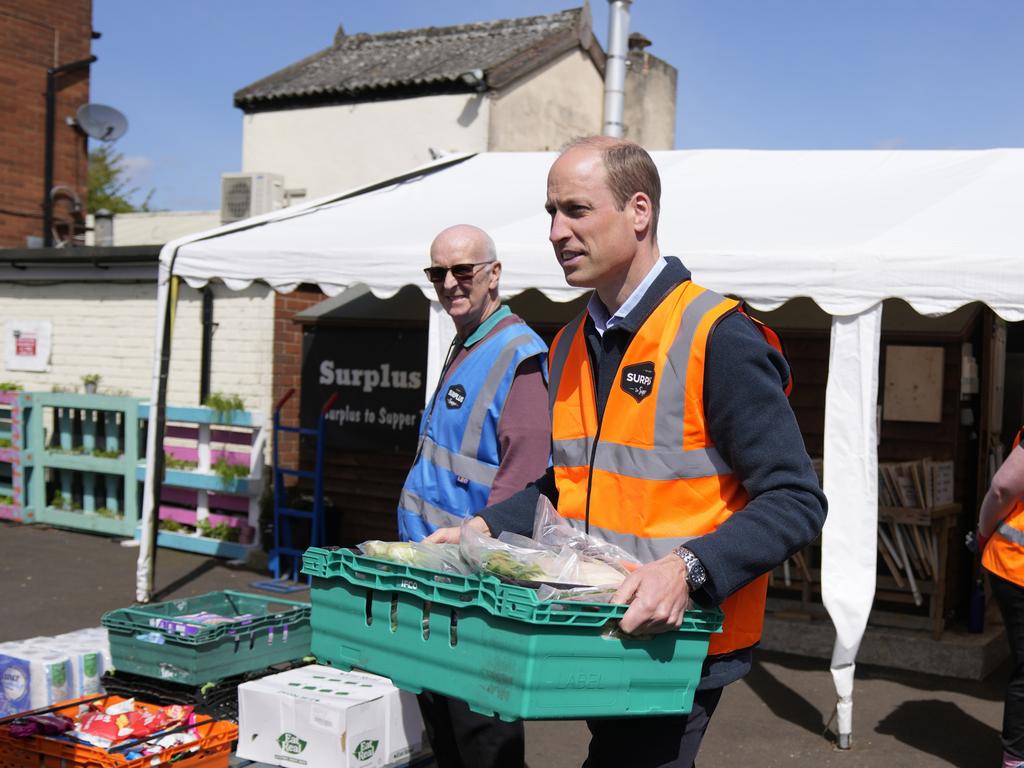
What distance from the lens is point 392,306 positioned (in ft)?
30.1

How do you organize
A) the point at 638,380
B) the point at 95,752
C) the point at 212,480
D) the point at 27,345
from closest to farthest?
the point at 638,380 → the point at 95,752 → the point at 212,480 → the point at 27,345

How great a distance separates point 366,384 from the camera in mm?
9102

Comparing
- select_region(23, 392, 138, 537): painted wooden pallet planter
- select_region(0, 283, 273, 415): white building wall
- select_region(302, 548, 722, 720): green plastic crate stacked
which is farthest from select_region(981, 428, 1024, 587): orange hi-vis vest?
select_region(23, 392, 138, 537): painted wooden pallet planter

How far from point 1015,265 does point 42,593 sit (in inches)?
278

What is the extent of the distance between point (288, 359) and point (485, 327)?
709cm

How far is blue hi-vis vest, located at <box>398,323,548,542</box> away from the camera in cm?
346

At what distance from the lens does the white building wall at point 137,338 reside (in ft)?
35.2

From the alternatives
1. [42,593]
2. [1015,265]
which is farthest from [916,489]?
[42,593]

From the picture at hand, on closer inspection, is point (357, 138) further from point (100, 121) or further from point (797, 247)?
point (797, 247)

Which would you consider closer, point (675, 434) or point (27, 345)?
point (675, 434)

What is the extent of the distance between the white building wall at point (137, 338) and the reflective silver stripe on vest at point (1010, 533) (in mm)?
7558

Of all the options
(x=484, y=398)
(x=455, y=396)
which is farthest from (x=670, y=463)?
(x=455, y=396)

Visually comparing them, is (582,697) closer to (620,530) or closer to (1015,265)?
(620,530)

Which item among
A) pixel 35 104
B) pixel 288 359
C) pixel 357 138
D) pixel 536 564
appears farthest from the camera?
pixel 35 104
